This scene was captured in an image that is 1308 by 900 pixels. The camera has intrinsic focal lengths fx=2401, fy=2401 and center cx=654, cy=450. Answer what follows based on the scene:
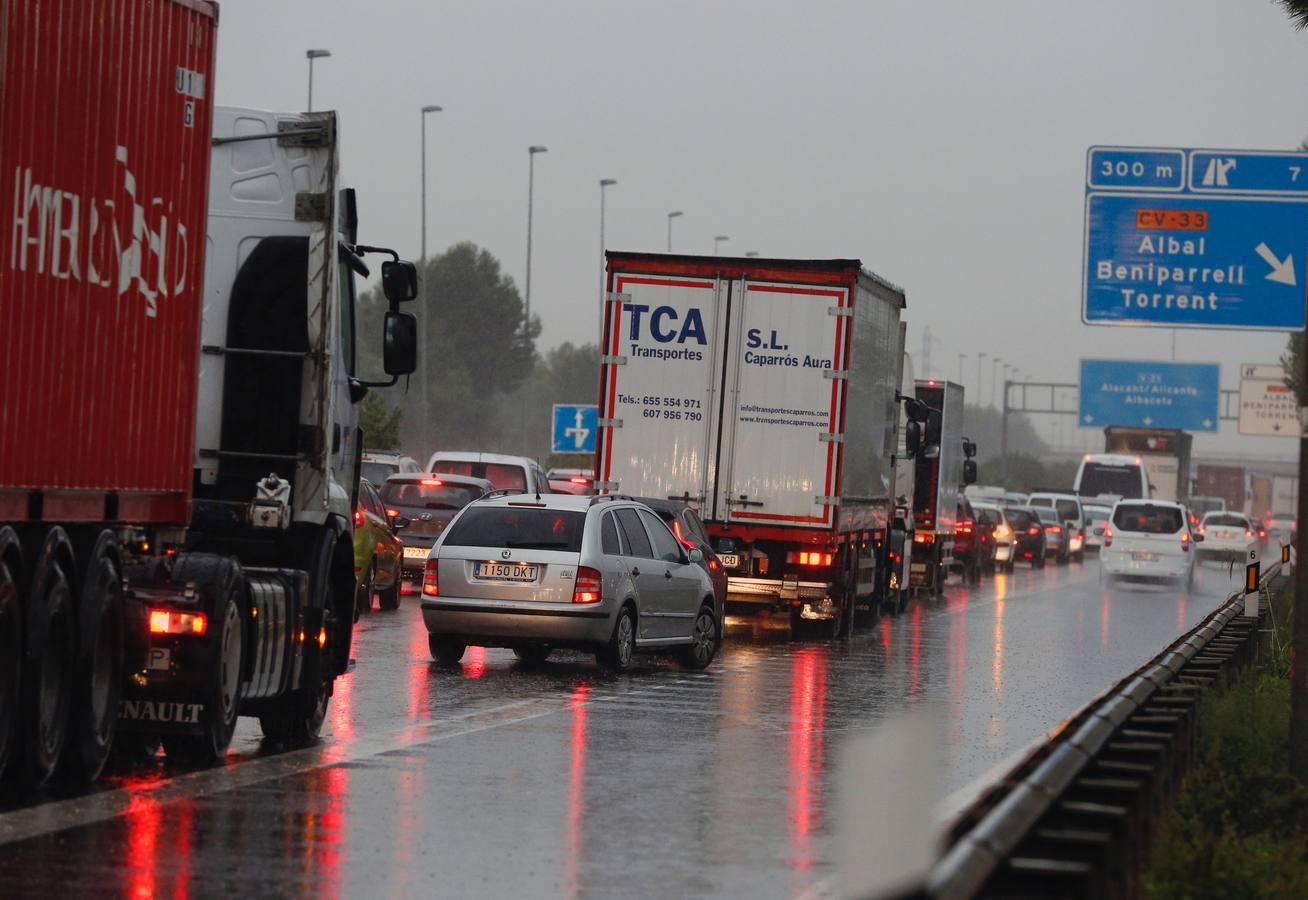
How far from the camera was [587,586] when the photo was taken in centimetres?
1930

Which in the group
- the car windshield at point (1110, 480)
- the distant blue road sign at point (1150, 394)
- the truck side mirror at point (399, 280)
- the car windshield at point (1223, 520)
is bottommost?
the car windshield at point (1223, 520)

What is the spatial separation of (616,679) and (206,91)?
877 cm

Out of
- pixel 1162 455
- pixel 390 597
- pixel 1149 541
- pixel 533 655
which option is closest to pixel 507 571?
pixel 533 655

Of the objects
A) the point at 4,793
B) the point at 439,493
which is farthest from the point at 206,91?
the point at 439,493

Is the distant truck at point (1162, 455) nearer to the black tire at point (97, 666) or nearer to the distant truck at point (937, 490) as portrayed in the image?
the distant truck at point (937, 490)

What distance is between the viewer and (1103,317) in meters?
22.3

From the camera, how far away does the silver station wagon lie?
19.3 meters

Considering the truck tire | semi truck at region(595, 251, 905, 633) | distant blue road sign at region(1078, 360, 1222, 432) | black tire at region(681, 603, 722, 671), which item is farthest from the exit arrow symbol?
distant blue road sign at region(1078, 360, 1222, 432)

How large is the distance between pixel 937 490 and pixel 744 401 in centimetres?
1296

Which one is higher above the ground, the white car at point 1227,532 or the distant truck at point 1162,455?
the distant truck at point 1162,455

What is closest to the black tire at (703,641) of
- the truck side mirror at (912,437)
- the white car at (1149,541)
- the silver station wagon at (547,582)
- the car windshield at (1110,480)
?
the silver station wagon at (547,582)

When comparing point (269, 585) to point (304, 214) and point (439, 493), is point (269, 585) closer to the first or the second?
point (304, 214)

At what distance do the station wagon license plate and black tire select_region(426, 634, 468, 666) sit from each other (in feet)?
2.34

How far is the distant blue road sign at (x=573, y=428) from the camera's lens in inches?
2325
